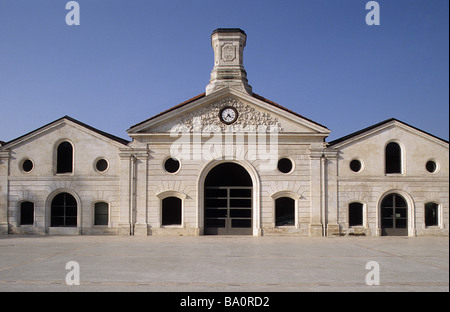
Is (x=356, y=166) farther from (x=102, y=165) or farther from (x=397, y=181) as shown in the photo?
(x=102, y=165)

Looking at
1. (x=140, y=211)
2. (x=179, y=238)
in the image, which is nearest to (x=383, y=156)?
(x=179, y=238)

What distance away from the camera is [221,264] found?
15.6m

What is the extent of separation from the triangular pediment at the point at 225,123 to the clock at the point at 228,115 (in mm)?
147

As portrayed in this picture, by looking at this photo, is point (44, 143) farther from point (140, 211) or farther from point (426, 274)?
point (426, 274)

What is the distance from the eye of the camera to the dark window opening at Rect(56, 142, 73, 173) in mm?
28688

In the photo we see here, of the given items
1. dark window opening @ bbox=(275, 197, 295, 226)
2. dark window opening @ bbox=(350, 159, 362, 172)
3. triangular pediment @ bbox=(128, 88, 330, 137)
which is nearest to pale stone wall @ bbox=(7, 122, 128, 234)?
triangular pediment @ bbox=(128, 88, 330, 137)

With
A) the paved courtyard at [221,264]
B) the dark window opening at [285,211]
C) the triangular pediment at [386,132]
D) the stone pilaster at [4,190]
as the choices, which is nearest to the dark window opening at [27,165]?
the stone pilaster at [4,190]

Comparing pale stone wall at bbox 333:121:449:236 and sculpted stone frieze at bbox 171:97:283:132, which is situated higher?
sculpted stone frieze at bbox 171:97:283:132

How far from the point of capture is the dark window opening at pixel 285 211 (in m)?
28.0

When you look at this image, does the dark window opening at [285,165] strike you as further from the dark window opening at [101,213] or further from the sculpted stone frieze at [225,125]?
the dark window opening at [101,213]

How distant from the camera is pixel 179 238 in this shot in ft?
84.7

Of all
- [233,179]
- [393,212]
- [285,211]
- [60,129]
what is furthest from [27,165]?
[393,212]

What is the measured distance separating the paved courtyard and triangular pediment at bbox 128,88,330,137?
729 cm

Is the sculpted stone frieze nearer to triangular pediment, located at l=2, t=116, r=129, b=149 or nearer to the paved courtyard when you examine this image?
triangular pediment, located at l=2, t=116, r=129, b=149
